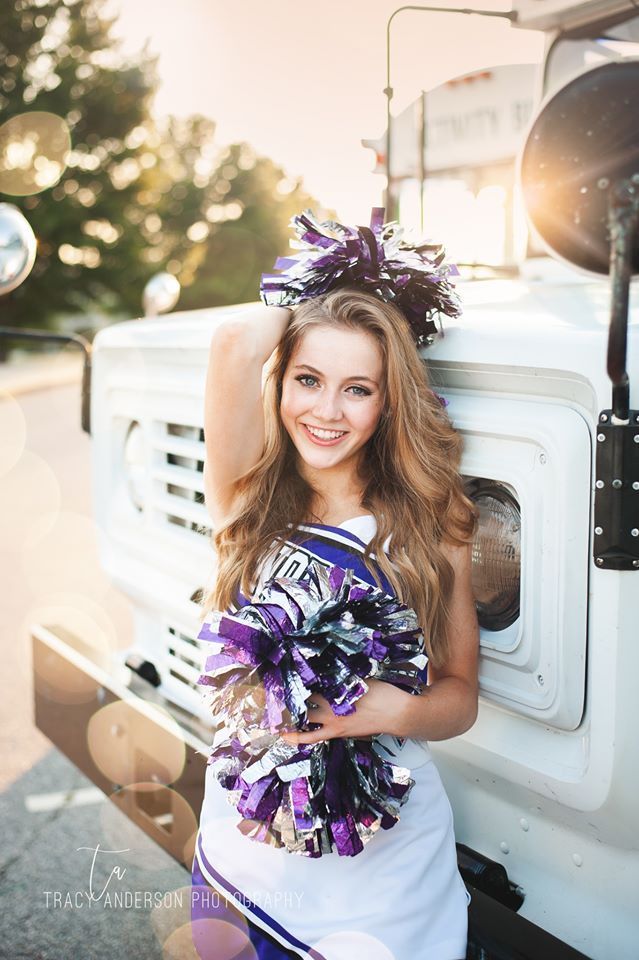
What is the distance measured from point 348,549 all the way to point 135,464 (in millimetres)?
1274

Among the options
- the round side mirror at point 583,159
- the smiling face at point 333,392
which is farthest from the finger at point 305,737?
the round side mirror at point 583,159

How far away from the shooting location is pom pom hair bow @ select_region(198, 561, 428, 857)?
148 cm

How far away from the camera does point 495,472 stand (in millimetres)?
1568

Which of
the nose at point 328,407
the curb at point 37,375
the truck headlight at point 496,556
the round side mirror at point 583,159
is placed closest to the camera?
the round side mirror at point 583,159

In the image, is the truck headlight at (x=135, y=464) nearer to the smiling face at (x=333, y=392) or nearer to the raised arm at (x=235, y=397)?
the raised arm at (x=235, y=397)

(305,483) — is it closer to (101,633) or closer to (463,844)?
(463,844)

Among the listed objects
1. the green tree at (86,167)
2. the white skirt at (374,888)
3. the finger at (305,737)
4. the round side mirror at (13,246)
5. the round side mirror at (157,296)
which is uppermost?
the green tree at (86,167)

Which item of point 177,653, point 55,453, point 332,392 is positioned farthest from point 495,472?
point 55,453

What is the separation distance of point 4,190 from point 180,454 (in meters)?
21.8

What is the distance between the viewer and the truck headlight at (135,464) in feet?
9.14

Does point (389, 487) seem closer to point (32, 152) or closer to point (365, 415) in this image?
point (365, 415)

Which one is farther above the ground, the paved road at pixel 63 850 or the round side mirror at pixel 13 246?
the round side mirror at pixel 13 246

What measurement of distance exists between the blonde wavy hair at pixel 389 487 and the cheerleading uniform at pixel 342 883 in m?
0.05

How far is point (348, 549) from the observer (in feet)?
5.65
